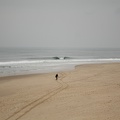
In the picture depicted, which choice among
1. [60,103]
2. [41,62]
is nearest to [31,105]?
[60,103]

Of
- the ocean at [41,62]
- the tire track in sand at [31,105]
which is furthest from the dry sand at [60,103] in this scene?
the ocean at [41,62]

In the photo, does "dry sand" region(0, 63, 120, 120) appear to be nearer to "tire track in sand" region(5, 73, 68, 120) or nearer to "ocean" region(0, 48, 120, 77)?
"tire track in sand" region(5, 73, 68, 120)

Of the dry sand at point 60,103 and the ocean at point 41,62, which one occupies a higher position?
the ocean at point 41,62

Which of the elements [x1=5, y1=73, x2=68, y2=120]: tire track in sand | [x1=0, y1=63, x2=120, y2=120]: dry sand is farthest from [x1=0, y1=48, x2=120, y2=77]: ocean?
[x1=5, y1=73, x2=68, y2=120]: tire track in sand

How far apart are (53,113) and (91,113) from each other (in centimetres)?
179

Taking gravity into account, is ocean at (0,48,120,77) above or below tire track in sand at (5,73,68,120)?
above

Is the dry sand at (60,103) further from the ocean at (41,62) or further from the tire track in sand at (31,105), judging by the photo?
the ocean at (41,62)

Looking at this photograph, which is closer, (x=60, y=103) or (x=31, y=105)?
(x=31, y=105)

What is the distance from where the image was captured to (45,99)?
42.2 ft

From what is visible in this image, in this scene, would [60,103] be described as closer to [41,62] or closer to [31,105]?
[31,105]

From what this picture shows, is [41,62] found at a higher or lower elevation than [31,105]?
higher

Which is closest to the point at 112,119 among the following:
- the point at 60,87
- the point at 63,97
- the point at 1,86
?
the point at 63,97

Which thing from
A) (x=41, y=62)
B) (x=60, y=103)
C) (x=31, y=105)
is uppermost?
(x=41, y=62)

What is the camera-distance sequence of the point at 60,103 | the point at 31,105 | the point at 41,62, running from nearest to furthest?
the point at 31,105, the point at 60,103, the point at 41,62
